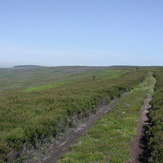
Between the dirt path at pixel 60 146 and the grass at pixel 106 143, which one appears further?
the dirt path at pixel 60 146

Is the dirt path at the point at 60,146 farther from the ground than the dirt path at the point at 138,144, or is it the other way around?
the dirt path at the point at 138,144

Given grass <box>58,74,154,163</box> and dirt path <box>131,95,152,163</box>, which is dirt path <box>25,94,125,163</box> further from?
dirt path <box>131,95,152,163</box>

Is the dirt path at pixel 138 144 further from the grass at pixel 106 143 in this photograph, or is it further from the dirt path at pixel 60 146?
the dirt path at pixel 60 146

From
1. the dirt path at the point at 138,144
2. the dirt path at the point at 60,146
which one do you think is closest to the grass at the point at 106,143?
the dirt path at the point at 138,144

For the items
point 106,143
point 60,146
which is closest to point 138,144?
point 106,143

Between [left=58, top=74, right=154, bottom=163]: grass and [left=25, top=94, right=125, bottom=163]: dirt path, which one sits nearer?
[left=58, top=74, right=154, bottom=163]: grass

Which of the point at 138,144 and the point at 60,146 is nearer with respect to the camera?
the point at 138,144

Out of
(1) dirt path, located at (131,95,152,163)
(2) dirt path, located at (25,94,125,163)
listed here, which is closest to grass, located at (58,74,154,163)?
(1) dirt path, located at (131,95,152,163)

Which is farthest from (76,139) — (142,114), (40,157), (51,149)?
(142,114)

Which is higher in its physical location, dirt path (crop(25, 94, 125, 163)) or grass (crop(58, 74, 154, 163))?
grass (crop(58, 74, 154, 163))

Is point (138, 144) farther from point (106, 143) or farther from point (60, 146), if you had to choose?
point (60, 146)

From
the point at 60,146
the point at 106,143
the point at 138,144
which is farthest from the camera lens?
the point at 60,146

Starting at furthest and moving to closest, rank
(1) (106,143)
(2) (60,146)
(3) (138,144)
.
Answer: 1. (2) (60,146)
2. (1) (106,143)
3. (3) (138,144)

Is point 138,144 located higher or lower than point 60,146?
higher
